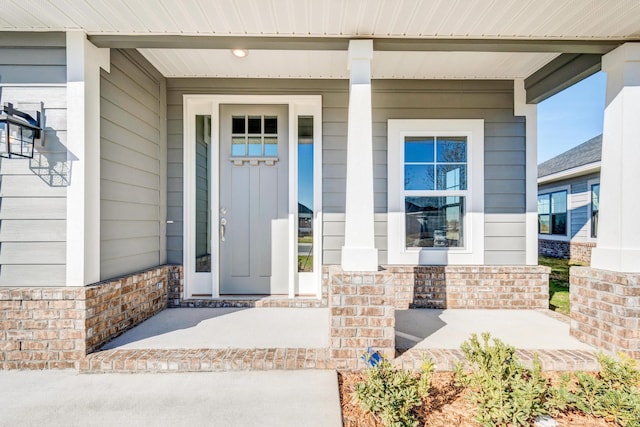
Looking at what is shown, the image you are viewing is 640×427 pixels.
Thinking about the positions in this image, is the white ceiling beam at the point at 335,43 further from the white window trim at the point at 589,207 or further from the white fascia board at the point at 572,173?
the white window trim at the point at 589,207

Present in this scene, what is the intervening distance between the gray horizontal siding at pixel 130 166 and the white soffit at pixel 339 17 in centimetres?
56

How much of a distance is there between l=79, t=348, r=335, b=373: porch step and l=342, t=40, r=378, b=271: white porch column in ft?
2.50

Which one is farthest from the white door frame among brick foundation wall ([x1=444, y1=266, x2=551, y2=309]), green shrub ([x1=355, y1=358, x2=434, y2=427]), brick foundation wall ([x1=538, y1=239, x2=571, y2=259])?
brick foundation wall ([x1=538, y1=239, x2=571, y2=259])

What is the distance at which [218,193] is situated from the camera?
12.0 feet

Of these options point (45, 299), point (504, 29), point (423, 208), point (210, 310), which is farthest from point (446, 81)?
point (45, 299)

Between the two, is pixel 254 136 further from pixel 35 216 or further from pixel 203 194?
pixel 35 216

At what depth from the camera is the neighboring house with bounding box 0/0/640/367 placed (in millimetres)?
2322

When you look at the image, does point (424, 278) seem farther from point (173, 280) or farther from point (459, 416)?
point (173, 280)

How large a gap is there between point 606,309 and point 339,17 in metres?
3.08

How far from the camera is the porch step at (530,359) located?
229 centimetres

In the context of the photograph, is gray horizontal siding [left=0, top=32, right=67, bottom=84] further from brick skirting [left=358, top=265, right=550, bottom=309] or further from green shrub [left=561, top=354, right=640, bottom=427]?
green shrub [left=561, top=354, right=640, bottom=427]

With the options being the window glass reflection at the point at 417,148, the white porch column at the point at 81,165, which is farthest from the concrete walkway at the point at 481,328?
the white porch column at the point at 81,165

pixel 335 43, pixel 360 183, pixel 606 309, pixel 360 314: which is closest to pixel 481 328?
pixel 606 309

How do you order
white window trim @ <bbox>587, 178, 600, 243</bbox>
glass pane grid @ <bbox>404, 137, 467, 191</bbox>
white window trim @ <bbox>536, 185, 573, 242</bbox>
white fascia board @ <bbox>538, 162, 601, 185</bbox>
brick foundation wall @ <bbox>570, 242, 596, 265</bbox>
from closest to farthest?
glass pane grid @ <bbox>404, 137, 467, 191</bbox>
white fascia board @ <bbox>538, 162, 601, 185</bbox>
brick foundation wall @ <bbox>570, 242, 596, 265</bbox>
white window trim @ <bbox>587, 178, 600, 243</bbox>
white window trim @ <bbox>536, 185, 573, 242</bbox>
